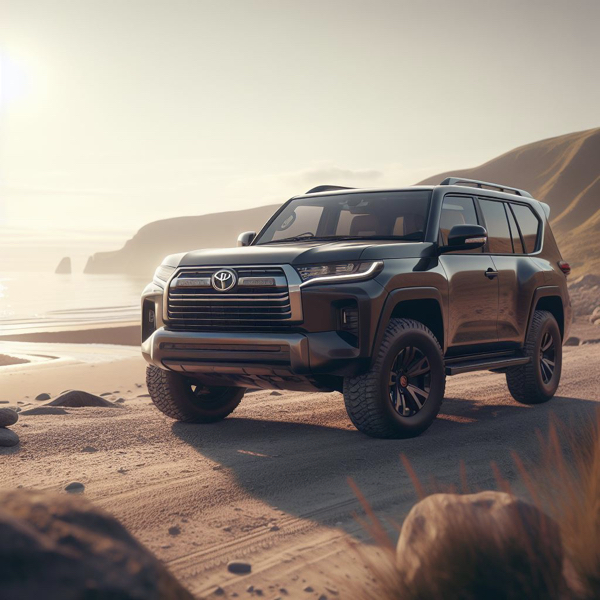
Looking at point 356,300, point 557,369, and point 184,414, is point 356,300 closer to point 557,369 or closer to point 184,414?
point 184,414

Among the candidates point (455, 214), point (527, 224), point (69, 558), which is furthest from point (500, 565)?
point (527, 224)

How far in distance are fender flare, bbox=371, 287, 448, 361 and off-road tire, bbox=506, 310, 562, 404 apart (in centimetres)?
187

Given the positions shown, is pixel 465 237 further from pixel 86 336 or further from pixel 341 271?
pixel 86 336

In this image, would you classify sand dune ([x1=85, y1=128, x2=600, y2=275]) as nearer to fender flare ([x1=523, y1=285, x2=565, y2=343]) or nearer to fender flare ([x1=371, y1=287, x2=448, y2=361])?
fender flare ([x1=523, y1=285, x2=565, y2=343])

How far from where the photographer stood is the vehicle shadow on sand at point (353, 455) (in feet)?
15.9

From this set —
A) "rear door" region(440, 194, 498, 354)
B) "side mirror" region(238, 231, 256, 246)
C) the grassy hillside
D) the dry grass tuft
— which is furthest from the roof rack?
the grassy hillside

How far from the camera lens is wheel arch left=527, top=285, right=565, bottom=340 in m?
8.41

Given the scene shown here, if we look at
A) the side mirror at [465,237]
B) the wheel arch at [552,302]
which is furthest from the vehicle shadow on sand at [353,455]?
the side mirror at [465,237]

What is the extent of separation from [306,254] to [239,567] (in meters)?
→ 2.84

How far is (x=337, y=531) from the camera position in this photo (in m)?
4.18

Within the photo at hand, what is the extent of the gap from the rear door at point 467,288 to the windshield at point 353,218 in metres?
0.28

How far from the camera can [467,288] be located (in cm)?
714

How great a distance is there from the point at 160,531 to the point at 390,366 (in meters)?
2.46

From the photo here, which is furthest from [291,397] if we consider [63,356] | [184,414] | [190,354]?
[63,356]
